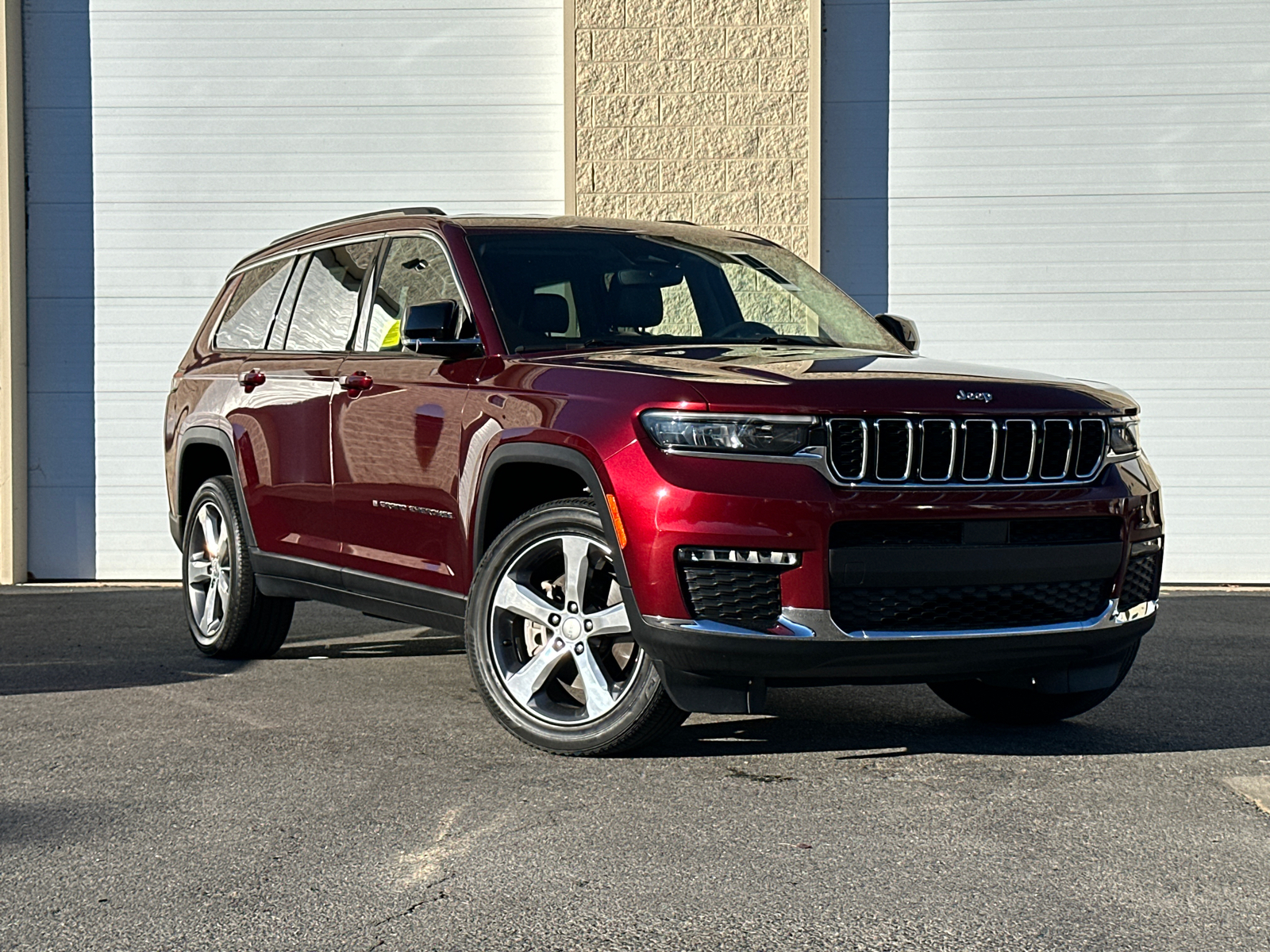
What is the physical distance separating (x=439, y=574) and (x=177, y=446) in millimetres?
2656

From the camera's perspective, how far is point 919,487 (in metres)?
4.44

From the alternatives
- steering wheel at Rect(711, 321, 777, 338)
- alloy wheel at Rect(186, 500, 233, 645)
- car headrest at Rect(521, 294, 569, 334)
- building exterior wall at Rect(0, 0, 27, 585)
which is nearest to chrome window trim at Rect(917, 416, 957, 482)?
steering wheel at Rect(711, 321, 777, 338)

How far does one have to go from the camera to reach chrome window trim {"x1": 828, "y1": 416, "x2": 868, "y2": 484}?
4395 mm

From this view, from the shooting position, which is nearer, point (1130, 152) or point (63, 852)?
point (63, 852)

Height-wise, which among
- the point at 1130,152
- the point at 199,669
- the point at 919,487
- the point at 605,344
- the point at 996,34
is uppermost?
the point at 996,34

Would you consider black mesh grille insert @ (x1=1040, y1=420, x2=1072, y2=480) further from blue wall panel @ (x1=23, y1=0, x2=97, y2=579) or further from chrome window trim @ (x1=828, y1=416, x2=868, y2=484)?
blue wall panel @ (x1=23, y1=0, x2=97, y2=579)

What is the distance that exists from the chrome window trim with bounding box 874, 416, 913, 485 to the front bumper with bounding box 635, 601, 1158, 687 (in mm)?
423

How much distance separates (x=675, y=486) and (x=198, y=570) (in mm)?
3683

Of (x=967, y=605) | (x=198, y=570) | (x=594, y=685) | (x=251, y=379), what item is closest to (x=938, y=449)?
(x=967, y=605)

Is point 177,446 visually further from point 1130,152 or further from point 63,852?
point 1130,152

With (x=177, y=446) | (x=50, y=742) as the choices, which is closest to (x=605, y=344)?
(x=50, y=742)

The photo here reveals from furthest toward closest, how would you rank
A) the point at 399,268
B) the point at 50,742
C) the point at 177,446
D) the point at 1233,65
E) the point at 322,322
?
the point at 1233,65 → the point at 177,446 → the point at 322,322 → the point at 399,268 → the point at 50,742

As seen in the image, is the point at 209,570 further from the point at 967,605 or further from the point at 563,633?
the point at 967,605

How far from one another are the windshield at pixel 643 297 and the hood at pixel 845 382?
28cm
